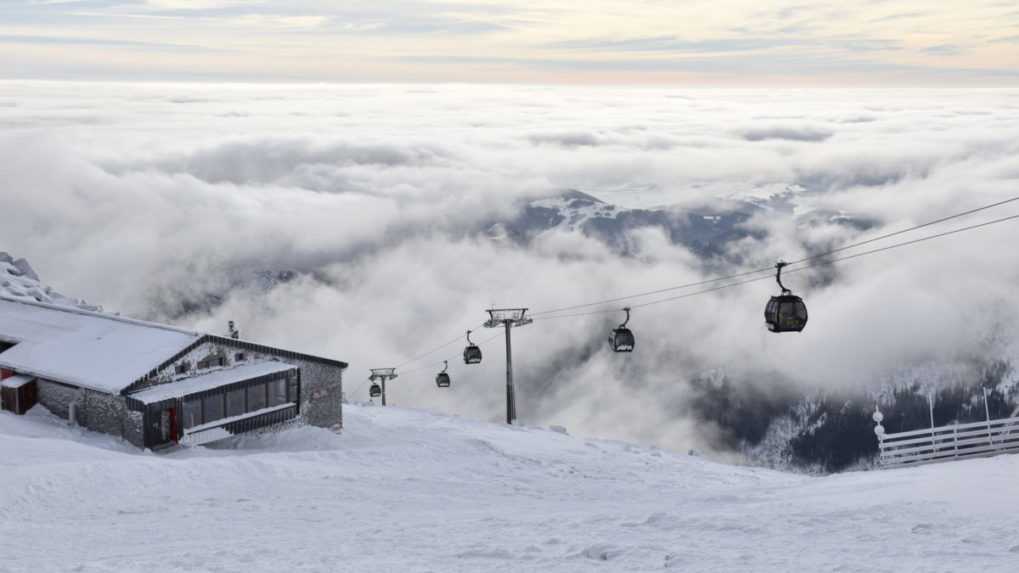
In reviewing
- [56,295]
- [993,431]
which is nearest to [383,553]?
[993,431]

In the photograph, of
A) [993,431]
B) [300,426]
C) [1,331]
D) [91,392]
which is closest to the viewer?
[993,431]

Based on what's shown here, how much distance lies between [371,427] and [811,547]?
88.8ft

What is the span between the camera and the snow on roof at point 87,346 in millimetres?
34250

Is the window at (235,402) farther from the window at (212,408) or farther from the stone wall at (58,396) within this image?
the stone wall at (58,396)

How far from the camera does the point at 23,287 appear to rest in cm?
6631

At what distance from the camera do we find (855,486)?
19.3 metres

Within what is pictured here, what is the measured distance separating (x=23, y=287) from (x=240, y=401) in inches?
1542

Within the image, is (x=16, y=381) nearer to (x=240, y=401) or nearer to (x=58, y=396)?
(x=58, y=396)

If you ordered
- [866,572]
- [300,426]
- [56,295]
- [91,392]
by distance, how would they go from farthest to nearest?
1. [56,295]
2. [300,426]
3. [91,392]
4. [866,572]

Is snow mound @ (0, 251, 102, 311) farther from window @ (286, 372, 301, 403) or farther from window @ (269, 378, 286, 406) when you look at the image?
window @ (269, 378, 286, 406)

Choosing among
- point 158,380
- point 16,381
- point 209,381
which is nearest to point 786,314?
point 209,381

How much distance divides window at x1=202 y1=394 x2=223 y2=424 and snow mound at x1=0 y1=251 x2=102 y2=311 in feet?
105

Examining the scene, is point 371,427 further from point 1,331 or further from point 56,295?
point 56,295

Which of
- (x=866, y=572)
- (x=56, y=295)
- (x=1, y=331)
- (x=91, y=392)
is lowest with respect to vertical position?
(x=866, y=572)
